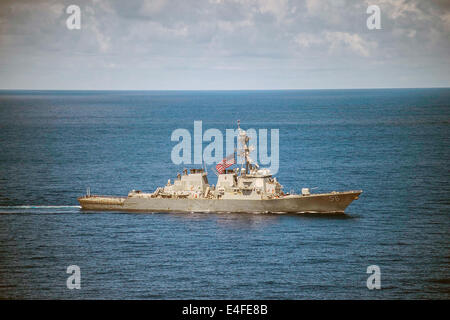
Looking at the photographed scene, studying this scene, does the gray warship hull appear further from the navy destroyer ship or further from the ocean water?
the ocean water

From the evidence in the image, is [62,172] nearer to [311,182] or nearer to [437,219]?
[311,182]

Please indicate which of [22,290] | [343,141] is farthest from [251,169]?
[343,141]

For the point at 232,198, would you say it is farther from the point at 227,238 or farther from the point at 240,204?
the point at 227,238

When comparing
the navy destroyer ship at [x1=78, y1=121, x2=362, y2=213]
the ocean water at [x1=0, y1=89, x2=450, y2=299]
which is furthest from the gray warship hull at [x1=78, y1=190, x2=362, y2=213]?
the ocean water at [x1=0, y1=89, x2=450, y2=299]

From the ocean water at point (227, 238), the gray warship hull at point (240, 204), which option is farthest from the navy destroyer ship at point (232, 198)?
the ocean water at point (227, 238)

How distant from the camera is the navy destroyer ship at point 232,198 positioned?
72.9 m

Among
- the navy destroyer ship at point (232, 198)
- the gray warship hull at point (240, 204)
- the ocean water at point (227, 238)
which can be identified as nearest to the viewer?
the ocean water at point (227, 238)

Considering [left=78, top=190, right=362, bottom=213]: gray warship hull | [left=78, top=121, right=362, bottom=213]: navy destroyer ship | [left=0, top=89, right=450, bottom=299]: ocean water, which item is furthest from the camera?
[left=78, top=121, right=362, bottom=213]: navy destroyer ship

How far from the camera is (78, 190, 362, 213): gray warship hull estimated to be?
7269 centimetres

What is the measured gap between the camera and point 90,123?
196750 millimetres

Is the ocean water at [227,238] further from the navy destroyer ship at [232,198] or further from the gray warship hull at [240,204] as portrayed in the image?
the navy destroyer ship at [232,198]

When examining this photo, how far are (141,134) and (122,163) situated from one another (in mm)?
52444

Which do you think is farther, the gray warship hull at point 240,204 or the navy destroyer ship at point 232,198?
the navy destroyer ship at point 232,198

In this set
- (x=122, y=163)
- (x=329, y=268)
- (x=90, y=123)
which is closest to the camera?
(x=329, y=268)
